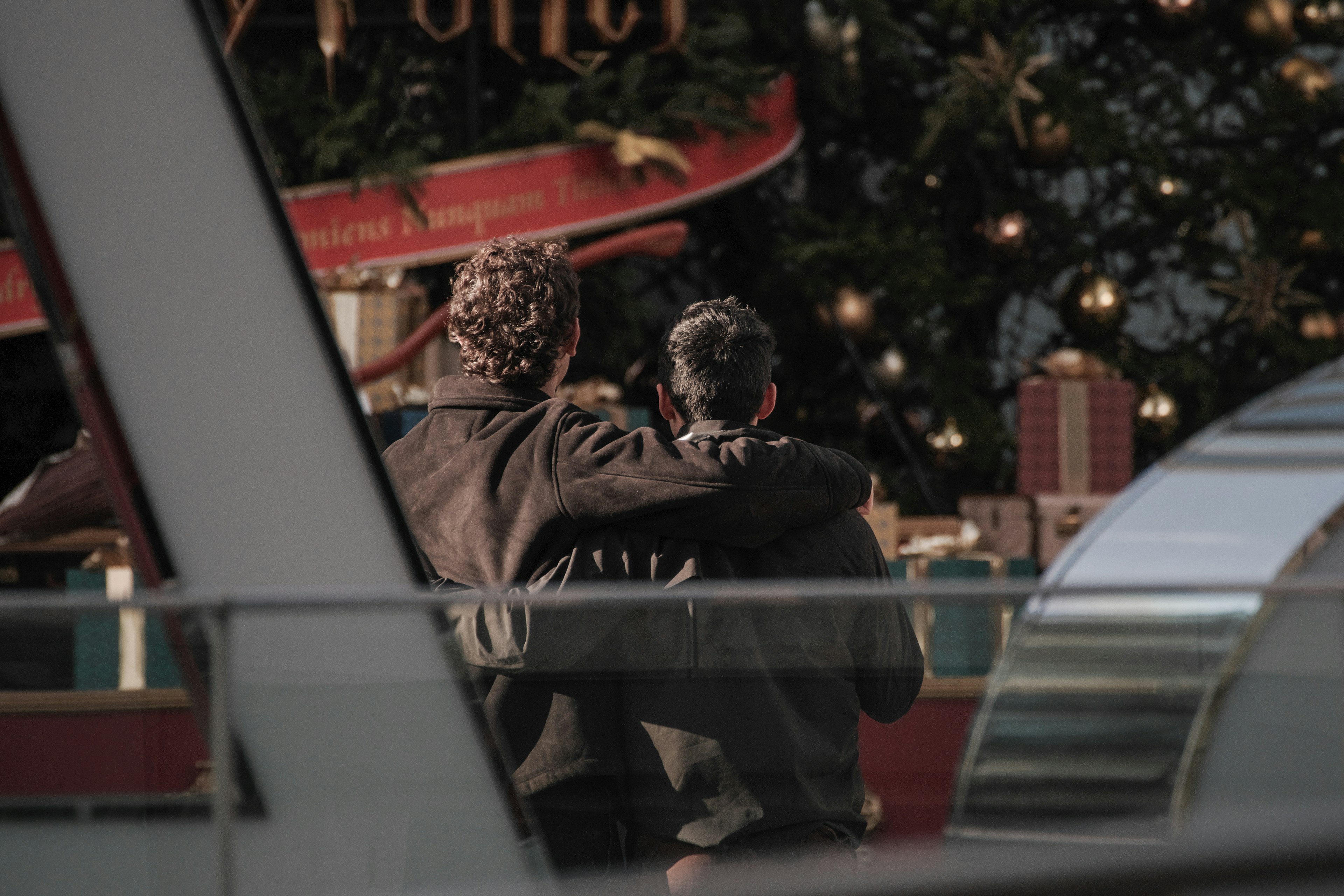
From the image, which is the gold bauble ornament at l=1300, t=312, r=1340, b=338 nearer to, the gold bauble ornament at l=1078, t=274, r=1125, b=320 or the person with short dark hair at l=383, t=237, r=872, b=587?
the gold bauble ornament at l=1078, t=274, r=1125, b=320

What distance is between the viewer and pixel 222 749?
126 cm

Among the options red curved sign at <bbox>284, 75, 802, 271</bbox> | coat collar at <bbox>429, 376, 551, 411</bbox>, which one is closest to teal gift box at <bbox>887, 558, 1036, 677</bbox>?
coat collar at <bbox>429, 376, 551, 411</bbox>

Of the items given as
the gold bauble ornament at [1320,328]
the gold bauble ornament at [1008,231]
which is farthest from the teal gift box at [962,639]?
the gold bauble ornament at [1320,328]

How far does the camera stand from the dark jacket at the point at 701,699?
1.26 metres

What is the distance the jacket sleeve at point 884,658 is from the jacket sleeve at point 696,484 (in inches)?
5.2

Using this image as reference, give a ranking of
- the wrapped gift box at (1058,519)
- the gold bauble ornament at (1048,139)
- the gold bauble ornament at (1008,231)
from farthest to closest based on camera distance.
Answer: the gold bauble ornament at (1008,231) < the gold bauble ornament at (1048,139) < the wrapped gift box at (1058,519)

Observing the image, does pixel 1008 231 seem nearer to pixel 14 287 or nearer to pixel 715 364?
pixel 14 287

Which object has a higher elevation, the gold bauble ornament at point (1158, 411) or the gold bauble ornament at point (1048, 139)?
the gold bauble ornament at point (1048, 139)

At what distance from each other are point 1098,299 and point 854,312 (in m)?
1.11

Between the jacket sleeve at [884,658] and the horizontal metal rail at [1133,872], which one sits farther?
the jacket sleeve at [884,658]

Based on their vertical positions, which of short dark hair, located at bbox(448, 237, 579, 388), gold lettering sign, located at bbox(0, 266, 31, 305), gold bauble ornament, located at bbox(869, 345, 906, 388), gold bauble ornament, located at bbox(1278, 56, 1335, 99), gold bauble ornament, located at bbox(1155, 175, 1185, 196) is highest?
gold bauble ornament, located at bbox(1278, 56, 1335, 99)

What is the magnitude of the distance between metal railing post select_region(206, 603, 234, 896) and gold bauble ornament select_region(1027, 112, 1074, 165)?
18.6ft

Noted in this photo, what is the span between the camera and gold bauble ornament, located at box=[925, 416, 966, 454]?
6.55 meters

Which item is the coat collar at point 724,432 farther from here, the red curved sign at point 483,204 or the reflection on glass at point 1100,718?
the red curved sign at point 483,204
